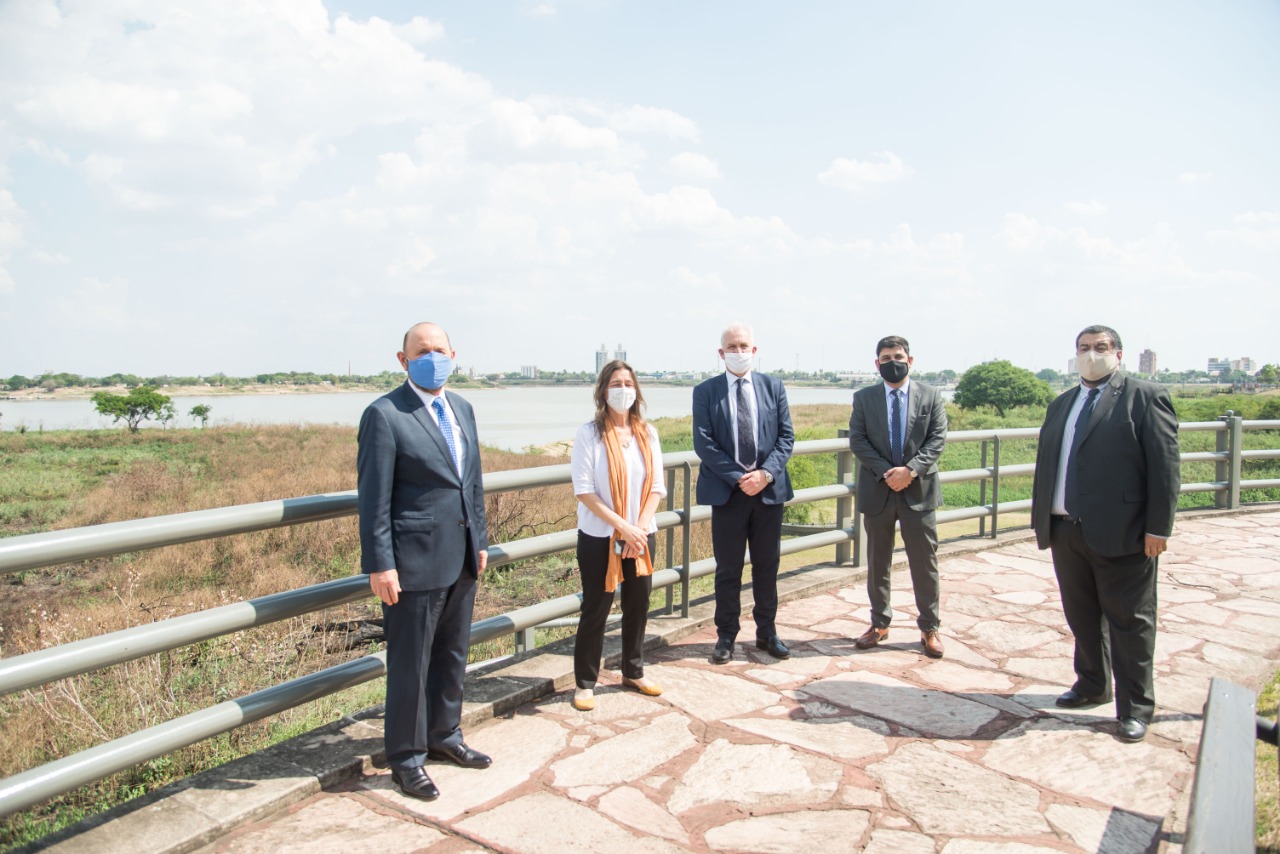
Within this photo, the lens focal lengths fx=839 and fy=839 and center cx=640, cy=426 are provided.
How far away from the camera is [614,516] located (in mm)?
4066

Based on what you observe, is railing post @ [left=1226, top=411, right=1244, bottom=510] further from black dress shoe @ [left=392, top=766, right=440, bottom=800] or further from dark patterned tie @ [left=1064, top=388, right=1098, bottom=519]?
black dress shoe @ [left=392, top=766, right=440, bottom=800]

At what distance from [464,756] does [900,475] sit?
9.71 ft

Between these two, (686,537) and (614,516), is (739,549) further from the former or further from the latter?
(614,516)

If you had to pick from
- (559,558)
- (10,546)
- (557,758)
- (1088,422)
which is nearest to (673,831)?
(557,758)

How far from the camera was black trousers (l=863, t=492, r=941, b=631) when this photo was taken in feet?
16.7

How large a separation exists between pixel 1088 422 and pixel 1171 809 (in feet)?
5.65

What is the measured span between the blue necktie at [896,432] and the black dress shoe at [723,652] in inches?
58.9

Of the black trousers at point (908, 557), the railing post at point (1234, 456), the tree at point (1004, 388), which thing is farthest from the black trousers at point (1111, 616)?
the tree at point (1004, 388)

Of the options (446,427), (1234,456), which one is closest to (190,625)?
(446,427)

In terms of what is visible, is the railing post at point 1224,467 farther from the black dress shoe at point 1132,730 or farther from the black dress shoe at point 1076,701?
the black dress shoe at point 1132,730

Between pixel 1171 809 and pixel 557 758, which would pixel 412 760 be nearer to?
pixel 557 758

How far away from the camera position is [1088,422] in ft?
13.3

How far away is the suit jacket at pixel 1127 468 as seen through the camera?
150 inches

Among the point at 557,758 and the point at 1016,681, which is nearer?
the point at 557,758
